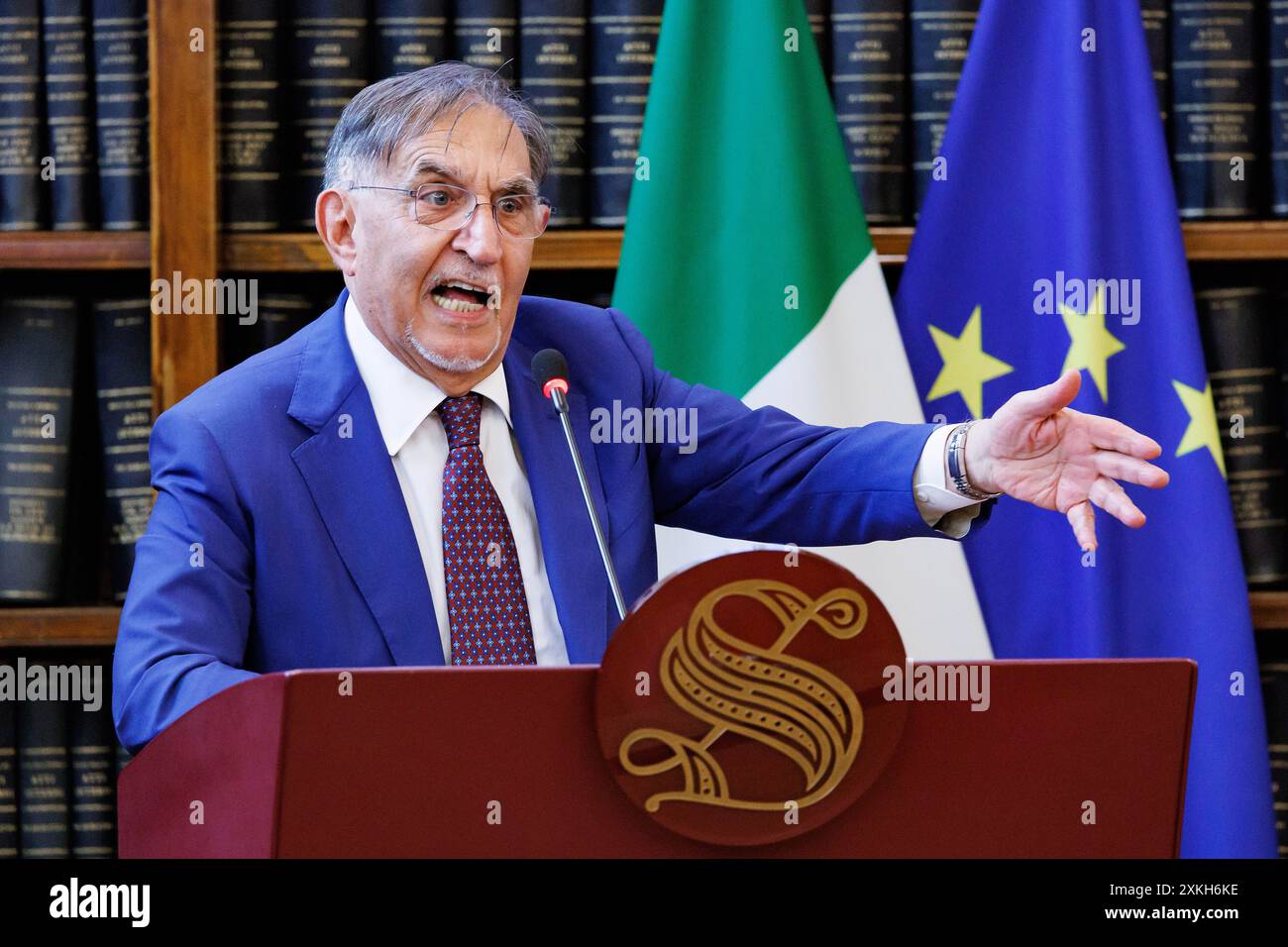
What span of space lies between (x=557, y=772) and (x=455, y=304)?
2.77ft

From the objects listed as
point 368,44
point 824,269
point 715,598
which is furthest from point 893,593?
point 715,598

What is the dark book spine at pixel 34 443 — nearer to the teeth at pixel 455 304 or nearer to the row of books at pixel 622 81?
the row of books at pixel 622 81

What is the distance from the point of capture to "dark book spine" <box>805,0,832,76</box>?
2.18 m

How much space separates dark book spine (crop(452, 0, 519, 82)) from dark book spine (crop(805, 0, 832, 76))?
17.2 inches

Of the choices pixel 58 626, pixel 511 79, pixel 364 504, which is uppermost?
pixel 511 79

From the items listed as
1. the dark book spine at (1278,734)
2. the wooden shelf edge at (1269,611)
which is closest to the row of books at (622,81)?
the wooden shelf edge at (1269,611)

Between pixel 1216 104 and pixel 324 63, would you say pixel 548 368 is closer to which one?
Result: pixel 324 63

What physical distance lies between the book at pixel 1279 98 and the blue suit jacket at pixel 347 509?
80 cm

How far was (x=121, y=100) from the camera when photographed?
2.06 meters

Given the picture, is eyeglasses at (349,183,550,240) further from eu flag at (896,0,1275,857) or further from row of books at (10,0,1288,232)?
eu flag at (896,0,1275,857)

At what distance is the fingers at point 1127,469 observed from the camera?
1.35 meters

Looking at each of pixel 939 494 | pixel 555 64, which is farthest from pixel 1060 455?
pixel 555 64

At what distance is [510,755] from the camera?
919 mm
